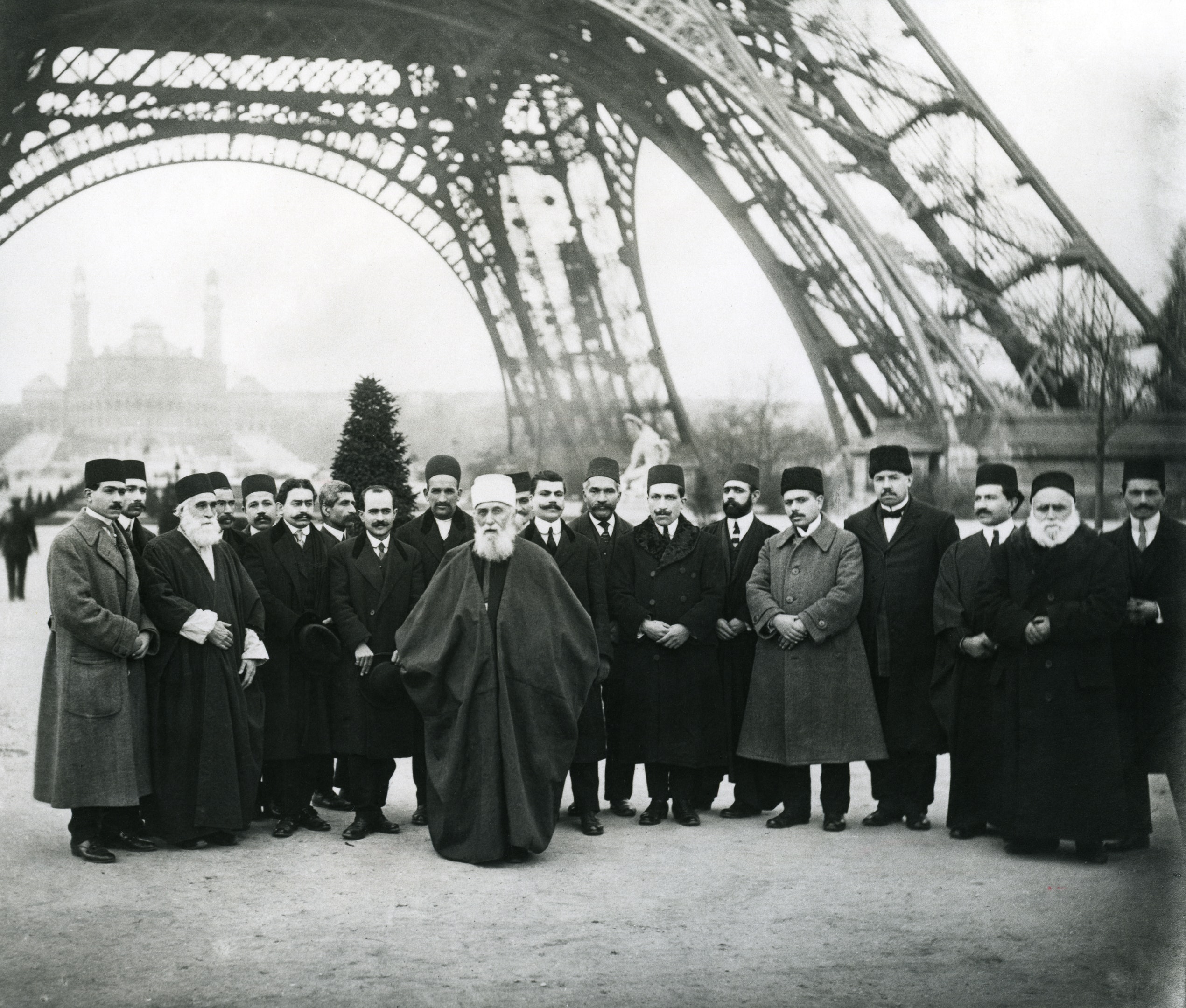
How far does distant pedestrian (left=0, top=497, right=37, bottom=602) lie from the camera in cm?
612

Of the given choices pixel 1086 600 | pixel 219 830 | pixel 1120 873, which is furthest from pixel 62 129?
pixel 1120 873

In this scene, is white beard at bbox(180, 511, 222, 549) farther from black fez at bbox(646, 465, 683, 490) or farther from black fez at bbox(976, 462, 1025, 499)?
black fez at bbox(976, 462, 1025, 499)

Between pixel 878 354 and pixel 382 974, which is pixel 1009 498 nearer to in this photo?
pixel 878 354

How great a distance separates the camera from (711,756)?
18.9 feet

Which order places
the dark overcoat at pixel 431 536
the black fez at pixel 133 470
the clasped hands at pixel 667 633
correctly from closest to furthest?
the black fez at pixel 133 470
the clasped hands at pixel 667 633
the dark overcoat at pixel 431 536

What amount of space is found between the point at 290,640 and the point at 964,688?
124 inches

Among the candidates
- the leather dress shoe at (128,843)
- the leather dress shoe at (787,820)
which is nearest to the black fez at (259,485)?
the leather dress shoe at (128,843)

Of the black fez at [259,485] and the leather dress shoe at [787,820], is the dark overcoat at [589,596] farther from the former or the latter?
the black fez at [259,485]

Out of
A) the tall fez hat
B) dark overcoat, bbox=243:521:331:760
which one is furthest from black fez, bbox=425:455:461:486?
the tall fez hat

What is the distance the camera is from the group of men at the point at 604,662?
→ 5027 mm

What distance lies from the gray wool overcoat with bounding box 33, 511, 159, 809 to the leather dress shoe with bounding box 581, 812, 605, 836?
1.93 metres

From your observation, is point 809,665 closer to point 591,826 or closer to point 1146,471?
point 591,826

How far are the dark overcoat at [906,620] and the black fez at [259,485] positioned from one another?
3.01 metres

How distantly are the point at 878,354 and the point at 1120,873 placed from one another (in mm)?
3872
